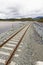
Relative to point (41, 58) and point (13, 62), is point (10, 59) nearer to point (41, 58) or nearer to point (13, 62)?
point (13, 62)

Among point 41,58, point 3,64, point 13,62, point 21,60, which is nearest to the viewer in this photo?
point 3,64

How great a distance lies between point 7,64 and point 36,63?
1.49 m

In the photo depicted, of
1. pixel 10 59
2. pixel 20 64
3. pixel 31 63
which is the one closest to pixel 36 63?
pixel 31 63

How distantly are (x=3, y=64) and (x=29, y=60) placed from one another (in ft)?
5.54

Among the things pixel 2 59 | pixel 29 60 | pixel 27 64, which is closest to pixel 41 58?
pixel 29 60

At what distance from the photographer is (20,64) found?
23.4 feet

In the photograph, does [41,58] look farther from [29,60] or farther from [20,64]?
[20,64]

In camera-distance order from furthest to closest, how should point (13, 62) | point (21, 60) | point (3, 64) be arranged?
point (21, 60) < point (13, 62) < point (3, 64)

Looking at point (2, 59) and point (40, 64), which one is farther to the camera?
point (2, 59)

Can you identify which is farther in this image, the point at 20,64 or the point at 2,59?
the point at 2,59

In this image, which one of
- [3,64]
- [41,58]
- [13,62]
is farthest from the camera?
[41,58]

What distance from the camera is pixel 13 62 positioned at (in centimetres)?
731

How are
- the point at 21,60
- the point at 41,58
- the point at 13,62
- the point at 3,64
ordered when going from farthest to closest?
the point at 41,58 < the point at 21,60 < the point at 13,62 < the point at 3,64

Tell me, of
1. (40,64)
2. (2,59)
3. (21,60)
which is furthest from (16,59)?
(40,64)
